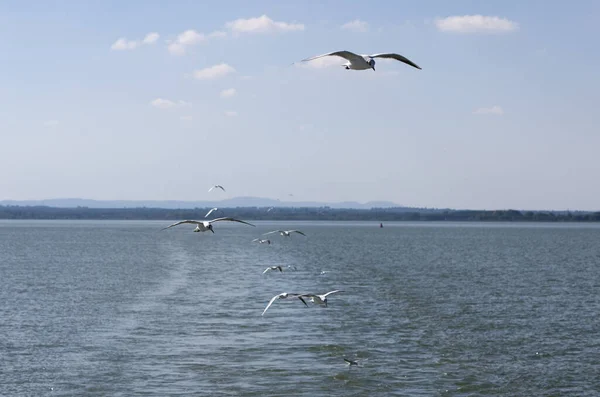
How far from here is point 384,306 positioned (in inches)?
1788

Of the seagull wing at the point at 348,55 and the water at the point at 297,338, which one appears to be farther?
the water at the point at 297,338

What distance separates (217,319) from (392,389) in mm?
15632

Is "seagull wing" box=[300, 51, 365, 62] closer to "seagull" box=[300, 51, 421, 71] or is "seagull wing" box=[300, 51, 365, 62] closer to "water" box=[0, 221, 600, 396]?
"seagull" box=[300, 51, 421, 71]

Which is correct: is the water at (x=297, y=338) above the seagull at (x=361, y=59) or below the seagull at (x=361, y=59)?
below

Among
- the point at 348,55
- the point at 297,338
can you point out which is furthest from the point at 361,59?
the point at 297,338

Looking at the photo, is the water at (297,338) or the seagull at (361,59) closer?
the seagull at (361,59)

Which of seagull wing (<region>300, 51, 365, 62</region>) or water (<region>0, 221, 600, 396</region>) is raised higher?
seagull wing (<region>300, 51, 365, 62</region>)

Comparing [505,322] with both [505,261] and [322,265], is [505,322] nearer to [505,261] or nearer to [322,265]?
[322,265]

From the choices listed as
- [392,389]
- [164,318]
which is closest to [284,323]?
[164,318]

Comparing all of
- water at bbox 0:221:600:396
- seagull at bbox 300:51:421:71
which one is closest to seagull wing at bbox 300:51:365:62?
seagull at bbox 300:51:421:71

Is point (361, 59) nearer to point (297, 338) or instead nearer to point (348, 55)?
point (348, 55)

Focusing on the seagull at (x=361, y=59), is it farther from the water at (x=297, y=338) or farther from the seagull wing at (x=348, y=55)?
the water at (x=297, y=338)

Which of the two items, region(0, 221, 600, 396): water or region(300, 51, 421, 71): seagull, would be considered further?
region(0, 221, 600, 396): water

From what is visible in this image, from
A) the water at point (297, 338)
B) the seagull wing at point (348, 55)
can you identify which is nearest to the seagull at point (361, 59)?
the seagull wing at point (348, 55)
